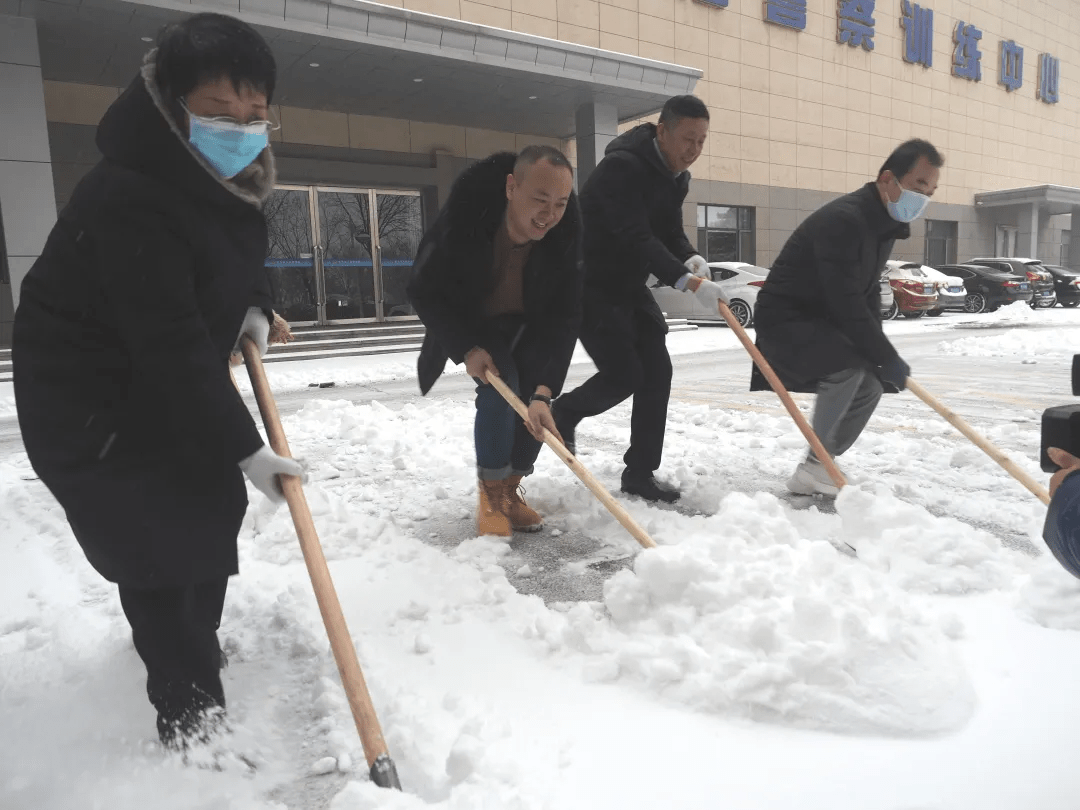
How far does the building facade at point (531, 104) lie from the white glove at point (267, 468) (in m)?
0.77

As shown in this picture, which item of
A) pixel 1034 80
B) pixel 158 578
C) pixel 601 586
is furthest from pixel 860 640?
pixel 1034 80

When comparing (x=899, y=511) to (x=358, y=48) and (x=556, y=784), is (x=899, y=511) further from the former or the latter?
(x=358, y=48)

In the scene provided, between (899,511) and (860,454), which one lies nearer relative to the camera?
(899,511)

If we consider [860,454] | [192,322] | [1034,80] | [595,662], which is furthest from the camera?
[1034,80]

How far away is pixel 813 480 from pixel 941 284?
54.7ft

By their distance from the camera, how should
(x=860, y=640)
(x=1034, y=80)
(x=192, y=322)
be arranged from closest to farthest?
(x=192, y=322) → (x=860, y=640) → (x=1034, y=80)

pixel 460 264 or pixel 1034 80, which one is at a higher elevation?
pixel 1034 80

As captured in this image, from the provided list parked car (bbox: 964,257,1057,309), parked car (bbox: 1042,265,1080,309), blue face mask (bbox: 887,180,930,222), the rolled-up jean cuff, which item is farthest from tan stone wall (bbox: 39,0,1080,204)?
blue face mask (bbox: 887,180,930,222)

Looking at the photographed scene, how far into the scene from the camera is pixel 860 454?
175 inches

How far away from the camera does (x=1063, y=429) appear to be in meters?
1.33

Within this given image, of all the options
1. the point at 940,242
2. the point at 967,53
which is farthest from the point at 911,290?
the point at 967,53

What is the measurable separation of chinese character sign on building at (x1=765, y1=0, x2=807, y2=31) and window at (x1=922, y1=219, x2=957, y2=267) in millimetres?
9803

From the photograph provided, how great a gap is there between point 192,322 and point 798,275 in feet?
9.31

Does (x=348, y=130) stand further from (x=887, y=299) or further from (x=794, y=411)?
(x=794, y=411)
